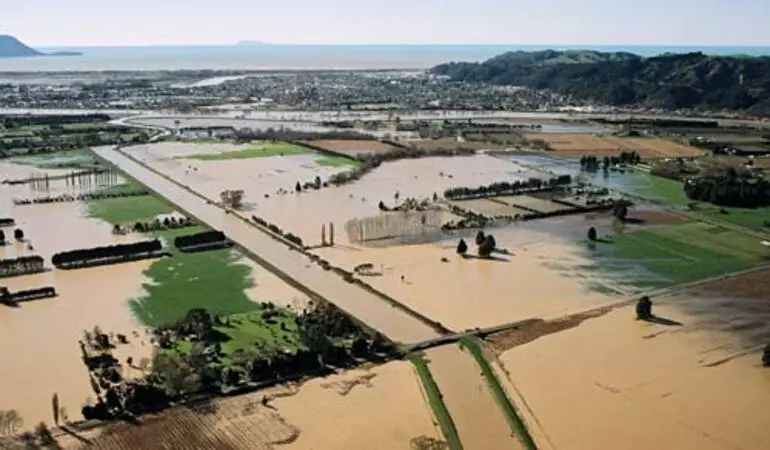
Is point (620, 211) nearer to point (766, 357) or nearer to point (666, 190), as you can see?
point (666, 190)

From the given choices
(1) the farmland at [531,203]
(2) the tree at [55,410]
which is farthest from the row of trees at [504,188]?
(2) the tree at [55,410]

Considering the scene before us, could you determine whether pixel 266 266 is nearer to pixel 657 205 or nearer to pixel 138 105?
pixel 657 205

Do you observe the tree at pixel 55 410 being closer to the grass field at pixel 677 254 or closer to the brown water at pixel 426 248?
the brown water at pixel 426 248

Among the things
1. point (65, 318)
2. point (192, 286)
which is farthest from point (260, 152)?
point (65, 318)

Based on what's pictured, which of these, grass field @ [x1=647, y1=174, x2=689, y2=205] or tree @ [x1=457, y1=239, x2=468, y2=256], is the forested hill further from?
tree @ [x1=457, y1=239, x2=468, y2=256]

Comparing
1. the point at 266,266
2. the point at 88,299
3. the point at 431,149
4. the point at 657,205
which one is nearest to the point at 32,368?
the point at 88,299
